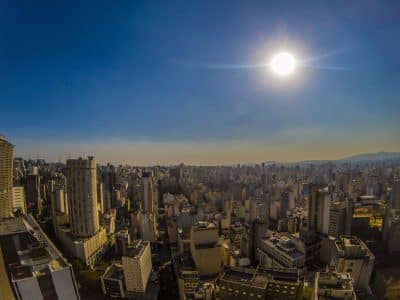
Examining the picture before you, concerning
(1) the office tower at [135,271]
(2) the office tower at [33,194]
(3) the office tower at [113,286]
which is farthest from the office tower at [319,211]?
(2) the office tower at [33,194]

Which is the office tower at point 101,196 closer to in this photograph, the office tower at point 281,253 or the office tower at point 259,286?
the office tower at point 281,253

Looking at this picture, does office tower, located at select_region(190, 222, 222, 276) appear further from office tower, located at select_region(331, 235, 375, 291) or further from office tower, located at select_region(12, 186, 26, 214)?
office tower, located at select_region(12, 186, 26, 214)

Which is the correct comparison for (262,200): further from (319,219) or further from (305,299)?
(305,299)

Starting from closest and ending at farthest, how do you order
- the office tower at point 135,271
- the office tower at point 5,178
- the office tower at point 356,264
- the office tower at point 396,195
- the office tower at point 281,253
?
1. the office tower at point 356,264
2. the office tower at point 135,271
3. the office tower at point 281,253
4. the office tower at point 5,178
5. the office tower at point 396,195

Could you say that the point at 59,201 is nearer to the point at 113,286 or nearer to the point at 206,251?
the point at 113,286

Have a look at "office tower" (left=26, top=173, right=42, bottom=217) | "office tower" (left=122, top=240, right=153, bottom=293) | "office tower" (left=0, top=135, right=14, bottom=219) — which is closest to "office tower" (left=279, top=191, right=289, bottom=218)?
"office tower" (left=122, top=240, right=153, bottom=293)

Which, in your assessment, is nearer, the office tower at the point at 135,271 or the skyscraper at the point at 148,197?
the office tower at the point at 135,271

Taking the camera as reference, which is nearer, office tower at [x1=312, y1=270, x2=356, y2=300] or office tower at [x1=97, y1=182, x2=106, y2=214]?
office tower at [x1=312, y1=270, x2=356, y2=300]
